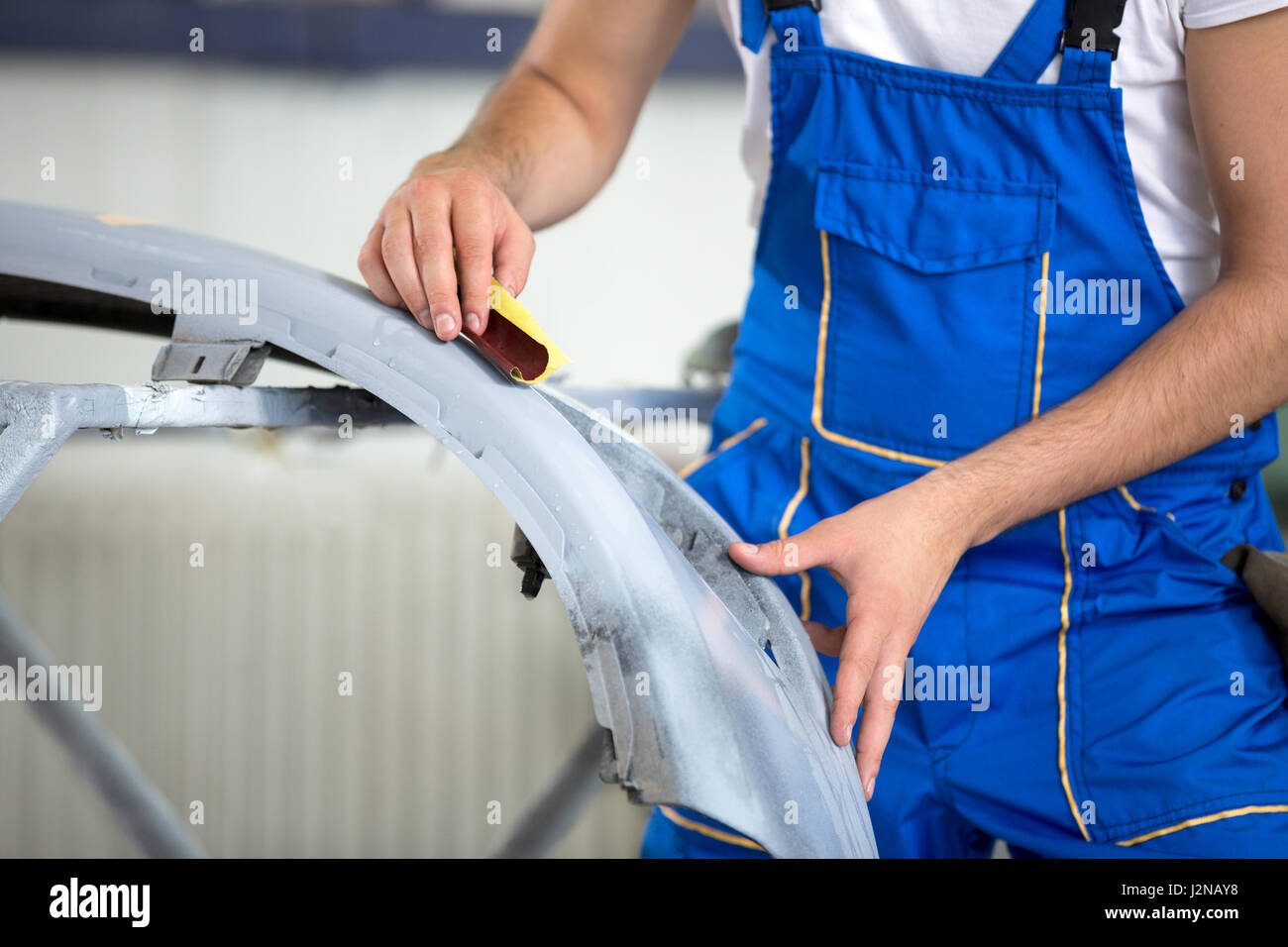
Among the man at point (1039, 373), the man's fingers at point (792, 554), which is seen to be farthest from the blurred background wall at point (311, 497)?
the man's fingers at point (792, 554)

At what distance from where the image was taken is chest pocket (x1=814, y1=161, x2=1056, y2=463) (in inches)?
28.2

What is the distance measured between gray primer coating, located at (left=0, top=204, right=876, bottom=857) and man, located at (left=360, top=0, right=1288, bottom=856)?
0.11 meters

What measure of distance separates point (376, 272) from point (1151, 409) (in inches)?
19.3

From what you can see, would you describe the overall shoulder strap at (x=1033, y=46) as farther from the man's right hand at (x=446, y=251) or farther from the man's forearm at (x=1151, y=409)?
the man's right hand at (x=446, y=251)

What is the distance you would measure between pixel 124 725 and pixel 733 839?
161 centimetres

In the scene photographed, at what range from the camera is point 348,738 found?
200 centimetres

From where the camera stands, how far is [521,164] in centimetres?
82

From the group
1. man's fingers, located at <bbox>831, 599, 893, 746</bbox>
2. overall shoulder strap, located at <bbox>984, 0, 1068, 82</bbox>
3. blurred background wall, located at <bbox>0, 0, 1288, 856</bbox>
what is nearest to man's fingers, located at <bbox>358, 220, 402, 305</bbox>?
man's fingers, located at <bbox>831, 599, 893, 746</bbox>

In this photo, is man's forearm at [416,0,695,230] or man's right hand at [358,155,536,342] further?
man's forearm at [416,0,695,230]

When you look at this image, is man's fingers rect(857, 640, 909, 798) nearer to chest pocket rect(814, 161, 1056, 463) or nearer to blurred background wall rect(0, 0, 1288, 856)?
chest pocket rect(814, 161, 1056, 463)

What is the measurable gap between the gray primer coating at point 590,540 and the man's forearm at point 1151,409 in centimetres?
21

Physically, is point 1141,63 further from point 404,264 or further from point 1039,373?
point 404,264
